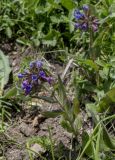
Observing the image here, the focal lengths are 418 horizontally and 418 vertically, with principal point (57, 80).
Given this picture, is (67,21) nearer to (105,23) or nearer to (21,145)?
(105,23)

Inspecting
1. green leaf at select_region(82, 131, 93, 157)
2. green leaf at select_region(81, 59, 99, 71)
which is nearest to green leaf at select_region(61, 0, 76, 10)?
green leaf at select_region(81, 59, 99, 71)

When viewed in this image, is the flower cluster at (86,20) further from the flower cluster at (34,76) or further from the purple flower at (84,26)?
the flower cluster at (34,76)

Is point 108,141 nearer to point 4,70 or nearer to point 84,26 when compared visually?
point 84,26

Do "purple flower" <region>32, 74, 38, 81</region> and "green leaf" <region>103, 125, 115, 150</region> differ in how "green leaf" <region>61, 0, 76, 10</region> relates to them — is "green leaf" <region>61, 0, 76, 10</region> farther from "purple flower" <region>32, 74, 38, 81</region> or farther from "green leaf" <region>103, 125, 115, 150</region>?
"green leaf" <region>103, 125, 115, 150</region>

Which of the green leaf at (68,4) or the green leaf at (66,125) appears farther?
the green leaf at (68,4)

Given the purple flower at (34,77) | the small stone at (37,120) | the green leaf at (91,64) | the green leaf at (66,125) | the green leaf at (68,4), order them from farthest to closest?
the green leaf at (68,4) → the small stone at (37,120) → the green leaf at (91,64) → the green leaf at (66,125) → the purple flower at (34,77)

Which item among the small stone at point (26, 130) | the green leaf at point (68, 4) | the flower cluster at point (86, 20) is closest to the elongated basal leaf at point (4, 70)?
the small stone at point (26, 130)

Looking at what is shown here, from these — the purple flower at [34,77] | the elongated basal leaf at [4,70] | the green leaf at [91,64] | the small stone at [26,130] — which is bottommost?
the small stone at [26,130]
